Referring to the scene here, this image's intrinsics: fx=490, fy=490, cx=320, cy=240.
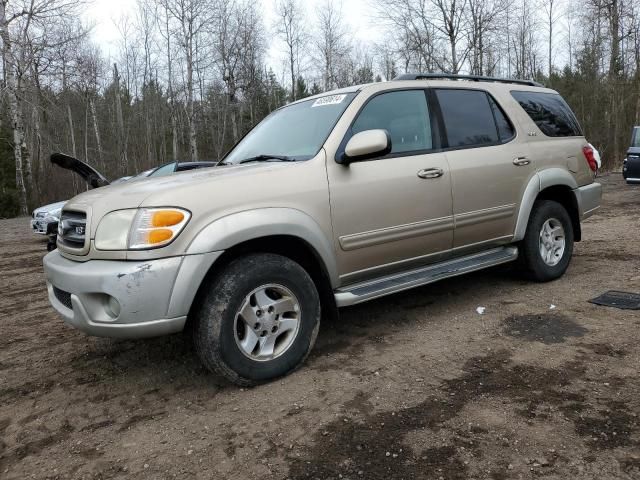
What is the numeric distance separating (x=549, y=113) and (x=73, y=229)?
4.30 meters

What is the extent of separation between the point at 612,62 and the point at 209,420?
2912 cm

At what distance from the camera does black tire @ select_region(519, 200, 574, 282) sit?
4488 mm

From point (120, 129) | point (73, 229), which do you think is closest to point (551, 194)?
point (73, 229)

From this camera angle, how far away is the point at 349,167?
3270 mm

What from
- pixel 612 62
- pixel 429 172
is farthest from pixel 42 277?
pixel 612 62

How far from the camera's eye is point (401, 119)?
372 centimetres

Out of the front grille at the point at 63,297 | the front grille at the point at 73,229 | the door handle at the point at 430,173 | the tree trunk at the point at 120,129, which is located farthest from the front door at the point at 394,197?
the tree trunk at the point at 120,129

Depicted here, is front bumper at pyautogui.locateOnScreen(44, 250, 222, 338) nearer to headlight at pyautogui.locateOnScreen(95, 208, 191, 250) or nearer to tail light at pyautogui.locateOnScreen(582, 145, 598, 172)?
headlight at pyautogui.locateOnScreen(95, 208, 191, 250)

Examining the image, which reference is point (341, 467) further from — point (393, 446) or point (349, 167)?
point (349, 167)

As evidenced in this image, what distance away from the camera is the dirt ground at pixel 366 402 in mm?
2148

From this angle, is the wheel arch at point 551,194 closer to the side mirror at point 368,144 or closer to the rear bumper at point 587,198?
the rear bumper at point 587,198

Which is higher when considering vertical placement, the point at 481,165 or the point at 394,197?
the point at 481,165

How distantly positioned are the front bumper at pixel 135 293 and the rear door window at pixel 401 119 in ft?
5.21

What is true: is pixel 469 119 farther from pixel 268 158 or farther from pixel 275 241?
pixel 275 241
